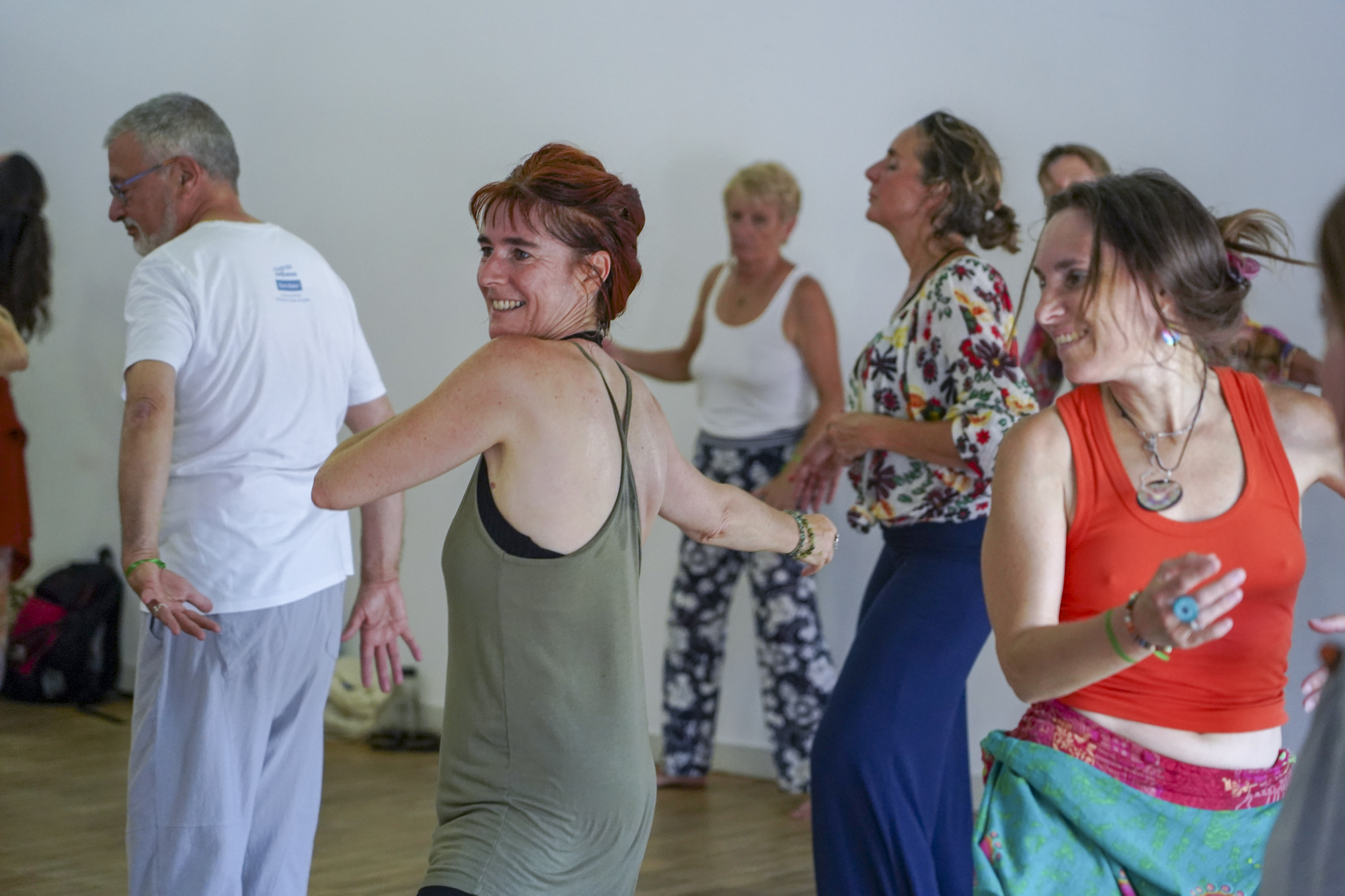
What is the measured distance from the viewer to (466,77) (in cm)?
Result: 509

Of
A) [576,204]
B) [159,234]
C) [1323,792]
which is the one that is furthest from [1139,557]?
[159,234]

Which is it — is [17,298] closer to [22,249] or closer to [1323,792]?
[22,249]

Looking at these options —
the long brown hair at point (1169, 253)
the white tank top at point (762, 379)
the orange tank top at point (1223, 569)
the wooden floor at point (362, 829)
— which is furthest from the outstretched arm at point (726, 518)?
the white tank top at point (762, 379)

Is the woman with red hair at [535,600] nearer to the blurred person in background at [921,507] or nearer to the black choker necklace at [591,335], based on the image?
the black choker necklace at [591,335]

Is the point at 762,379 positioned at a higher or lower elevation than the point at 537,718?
higher

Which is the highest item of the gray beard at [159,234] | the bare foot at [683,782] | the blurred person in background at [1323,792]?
the gray beard at [159,234]

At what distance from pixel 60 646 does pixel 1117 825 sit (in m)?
5.02

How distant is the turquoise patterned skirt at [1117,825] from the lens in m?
1.52

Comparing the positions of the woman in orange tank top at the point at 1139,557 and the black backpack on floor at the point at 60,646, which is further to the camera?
the black backpack on floor at the point at 60,646

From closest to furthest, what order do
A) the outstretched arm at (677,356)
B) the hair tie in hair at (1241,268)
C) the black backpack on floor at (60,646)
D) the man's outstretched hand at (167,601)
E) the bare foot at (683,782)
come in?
the hair tie in hair at (1241,268) < the man's outstretched hand at (167,601) < the bare foot at (683,782) < the outstretched arm at (677,356) < the black backpack on floor at (60,646)

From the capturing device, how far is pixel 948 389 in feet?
8.49

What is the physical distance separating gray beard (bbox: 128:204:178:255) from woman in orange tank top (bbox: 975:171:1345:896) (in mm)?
1647

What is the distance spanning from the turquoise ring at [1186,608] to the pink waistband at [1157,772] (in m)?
0.32

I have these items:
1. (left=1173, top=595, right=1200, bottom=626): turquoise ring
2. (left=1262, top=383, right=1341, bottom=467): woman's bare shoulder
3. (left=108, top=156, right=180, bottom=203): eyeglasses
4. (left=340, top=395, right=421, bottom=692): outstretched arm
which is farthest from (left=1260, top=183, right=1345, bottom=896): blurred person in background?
(left=108, top=156, right=180, bottom=203): eyeglasses
